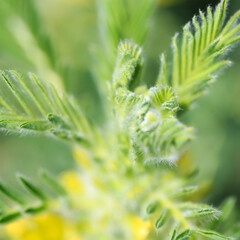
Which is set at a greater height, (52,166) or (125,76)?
(52,166)

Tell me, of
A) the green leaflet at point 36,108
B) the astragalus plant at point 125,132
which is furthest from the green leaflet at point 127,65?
the green leaflet at point 36,108

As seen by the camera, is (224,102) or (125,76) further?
(224,102)

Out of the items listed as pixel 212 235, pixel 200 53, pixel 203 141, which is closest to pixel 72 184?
pixel 212 235

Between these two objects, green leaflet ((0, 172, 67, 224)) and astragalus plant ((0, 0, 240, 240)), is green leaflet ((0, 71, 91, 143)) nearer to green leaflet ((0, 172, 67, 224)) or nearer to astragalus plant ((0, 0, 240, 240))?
astragalus plant ((0, 0, 240, 240))

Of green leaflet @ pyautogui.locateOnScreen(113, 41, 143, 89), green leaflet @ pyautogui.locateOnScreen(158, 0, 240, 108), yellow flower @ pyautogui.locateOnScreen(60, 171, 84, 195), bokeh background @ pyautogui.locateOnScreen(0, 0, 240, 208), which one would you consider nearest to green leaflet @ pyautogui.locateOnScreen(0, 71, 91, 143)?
green leaflet @ pyautogui.locateOnScreen(113, 41, 143, 89)

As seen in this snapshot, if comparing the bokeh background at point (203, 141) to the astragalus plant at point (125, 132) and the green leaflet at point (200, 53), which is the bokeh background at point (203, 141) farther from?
the green leaflet at point (200, 53)

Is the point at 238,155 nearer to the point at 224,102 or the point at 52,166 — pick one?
the point at 224,102

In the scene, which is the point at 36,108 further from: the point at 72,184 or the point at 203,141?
the point at 203,141

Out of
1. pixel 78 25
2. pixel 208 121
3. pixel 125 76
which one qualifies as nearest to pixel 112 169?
pixel 125 76

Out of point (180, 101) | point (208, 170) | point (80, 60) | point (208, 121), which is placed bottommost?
point (180, 101)
